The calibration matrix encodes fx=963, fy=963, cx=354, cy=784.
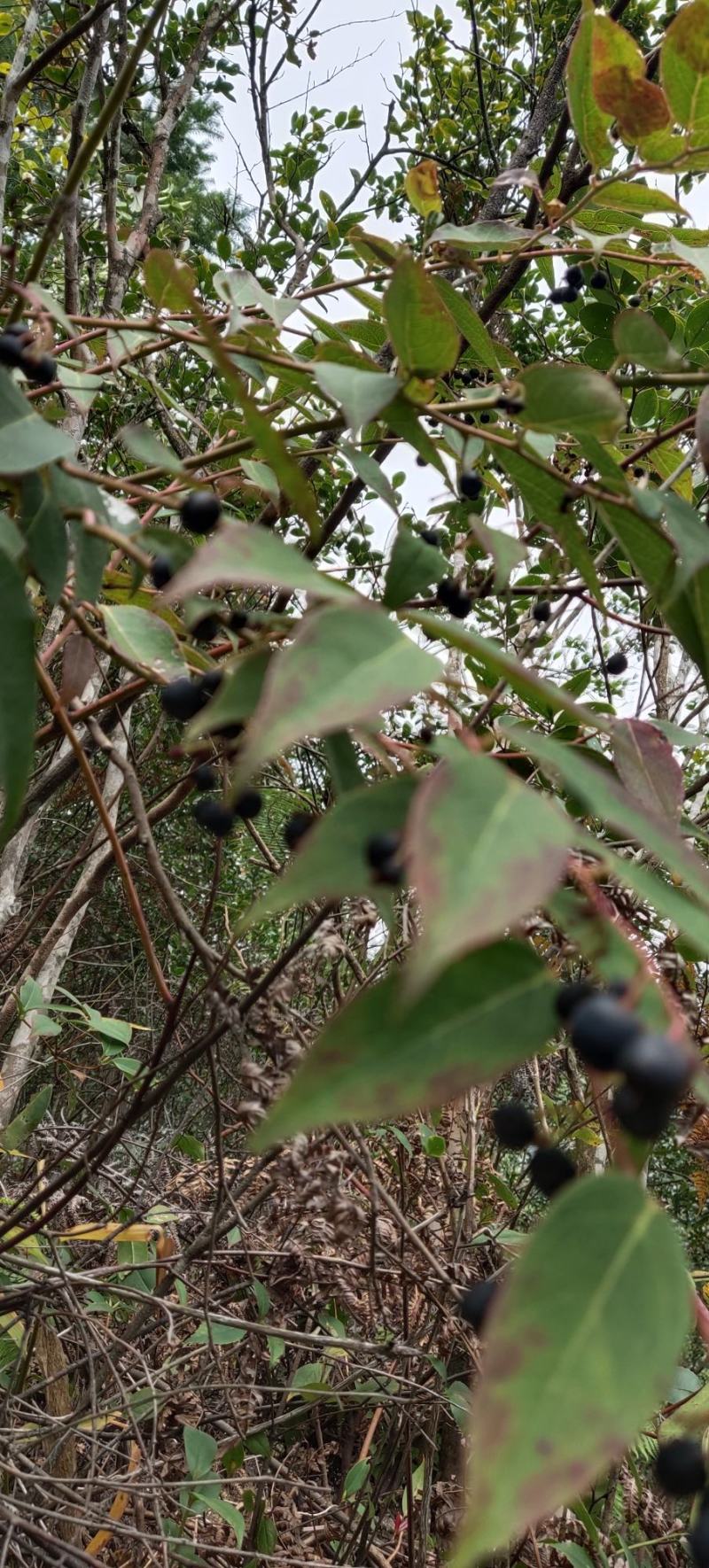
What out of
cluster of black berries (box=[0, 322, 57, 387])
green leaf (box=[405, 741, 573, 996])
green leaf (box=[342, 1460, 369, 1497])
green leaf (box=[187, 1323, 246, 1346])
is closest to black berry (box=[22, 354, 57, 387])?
cluster of black berries (box=[0, 322, 57, 387])

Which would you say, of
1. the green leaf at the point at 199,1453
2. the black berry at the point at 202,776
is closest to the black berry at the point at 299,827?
the black berry at the point at 202,776

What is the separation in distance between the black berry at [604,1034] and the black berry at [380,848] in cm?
7

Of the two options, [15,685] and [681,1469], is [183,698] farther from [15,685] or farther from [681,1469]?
[681,1469]

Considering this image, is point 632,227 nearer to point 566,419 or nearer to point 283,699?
point 566,419

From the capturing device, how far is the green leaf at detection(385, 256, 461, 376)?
49 cm

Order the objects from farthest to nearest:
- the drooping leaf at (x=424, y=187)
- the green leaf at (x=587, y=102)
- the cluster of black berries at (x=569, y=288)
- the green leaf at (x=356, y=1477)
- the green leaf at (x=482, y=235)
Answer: the green leaf at (x=356, y=1477) → the cluster of black berries at (x=569, y=288) → the drooping leaf at (x=424, y=187) → the green leaf at (x=482, y=235) → the green leaf at (x=587, y=102)

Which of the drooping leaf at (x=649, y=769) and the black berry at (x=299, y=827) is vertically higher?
the drooping leaf at (x=649, y=769)

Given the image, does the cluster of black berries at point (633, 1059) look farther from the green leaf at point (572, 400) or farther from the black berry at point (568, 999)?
the green leaf at point (572, 400)

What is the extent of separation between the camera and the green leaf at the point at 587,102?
2.15ft

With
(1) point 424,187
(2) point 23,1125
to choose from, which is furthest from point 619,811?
(2) point 23,1125

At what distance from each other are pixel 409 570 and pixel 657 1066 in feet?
0.99

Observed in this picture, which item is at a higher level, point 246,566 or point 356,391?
point 356,391

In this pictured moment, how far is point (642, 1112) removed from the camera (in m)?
0.26

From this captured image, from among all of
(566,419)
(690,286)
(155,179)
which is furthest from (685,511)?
(155,179)
